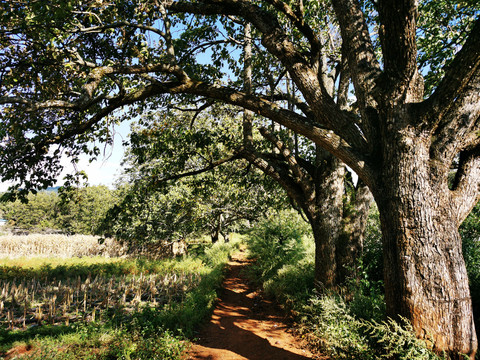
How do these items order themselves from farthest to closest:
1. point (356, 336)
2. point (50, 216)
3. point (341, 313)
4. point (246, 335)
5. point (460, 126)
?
point (50, 216) < point (246, 335) < point (341, 313) < point (356, 336) < point (460, 126)

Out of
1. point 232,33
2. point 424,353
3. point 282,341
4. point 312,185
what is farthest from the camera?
point 232,33

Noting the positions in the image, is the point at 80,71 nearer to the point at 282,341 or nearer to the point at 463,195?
the point at 463,195

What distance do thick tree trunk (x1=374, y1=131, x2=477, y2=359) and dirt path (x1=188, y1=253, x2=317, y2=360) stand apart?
263 cm

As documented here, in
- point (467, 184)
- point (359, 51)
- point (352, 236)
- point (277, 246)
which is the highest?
point (359, 51)

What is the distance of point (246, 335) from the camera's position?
6148 mm

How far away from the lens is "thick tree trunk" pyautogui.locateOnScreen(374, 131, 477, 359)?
3062 millimetres

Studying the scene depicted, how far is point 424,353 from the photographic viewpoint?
299 centimetres

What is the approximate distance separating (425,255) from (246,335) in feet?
15.4

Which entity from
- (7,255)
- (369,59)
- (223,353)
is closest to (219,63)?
(369,59)

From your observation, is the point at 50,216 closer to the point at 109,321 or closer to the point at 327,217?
the point at 109,321

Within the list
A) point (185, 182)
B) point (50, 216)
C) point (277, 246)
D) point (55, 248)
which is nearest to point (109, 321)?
point (185, 182)

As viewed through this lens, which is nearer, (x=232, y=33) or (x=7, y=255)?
(x=232, y=33)

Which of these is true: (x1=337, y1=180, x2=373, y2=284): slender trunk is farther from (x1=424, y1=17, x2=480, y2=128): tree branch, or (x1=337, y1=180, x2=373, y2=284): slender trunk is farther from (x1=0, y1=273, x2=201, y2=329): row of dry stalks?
(x1=0, y1=273, x2=201, y2=329): row of dry stalks

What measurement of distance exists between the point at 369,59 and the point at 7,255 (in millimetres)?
24930
